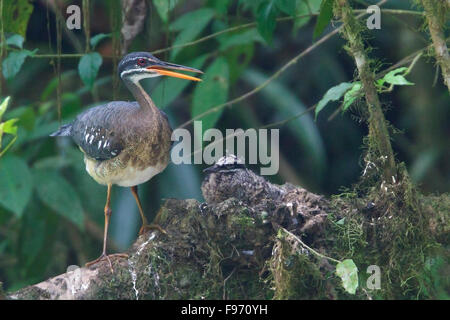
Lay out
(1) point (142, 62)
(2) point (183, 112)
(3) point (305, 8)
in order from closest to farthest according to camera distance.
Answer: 1. (1) point (142, 62)
2. (3) point (305, 8)
3. (2) point (183, 112)

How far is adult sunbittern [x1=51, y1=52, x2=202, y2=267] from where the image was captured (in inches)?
159

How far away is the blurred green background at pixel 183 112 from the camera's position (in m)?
5.37

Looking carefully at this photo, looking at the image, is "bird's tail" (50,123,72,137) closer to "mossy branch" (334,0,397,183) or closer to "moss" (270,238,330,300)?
"moss" (270,238,330,300)

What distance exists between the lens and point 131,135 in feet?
13.3

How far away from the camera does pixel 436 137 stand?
692 centimetres

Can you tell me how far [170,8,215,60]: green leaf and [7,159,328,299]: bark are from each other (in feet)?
5.55

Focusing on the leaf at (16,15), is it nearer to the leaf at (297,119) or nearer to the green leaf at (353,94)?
the green leaf at (353,94)

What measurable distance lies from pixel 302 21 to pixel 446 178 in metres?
2.65

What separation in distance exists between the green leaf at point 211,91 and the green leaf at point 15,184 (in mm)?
1219

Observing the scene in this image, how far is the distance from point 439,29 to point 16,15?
248cm

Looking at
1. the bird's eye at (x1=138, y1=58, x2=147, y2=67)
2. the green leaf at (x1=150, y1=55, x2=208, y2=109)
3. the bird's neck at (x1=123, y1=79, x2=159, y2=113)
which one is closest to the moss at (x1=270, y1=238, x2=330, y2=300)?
the bird's neck at (x1=123, y1=79, x2=159, y2=113)

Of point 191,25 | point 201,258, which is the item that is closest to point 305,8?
point 191,25

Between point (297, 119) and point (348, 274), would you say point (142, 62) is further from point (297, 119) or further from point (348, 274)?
point (297, 119)
